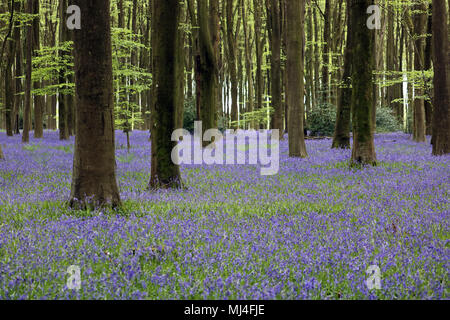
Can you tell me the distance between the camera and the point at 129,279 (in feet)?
10.9

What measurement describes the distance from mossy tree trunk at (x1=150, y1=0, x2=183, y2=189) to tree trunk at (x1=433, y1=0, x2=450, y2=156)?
10.2 meters

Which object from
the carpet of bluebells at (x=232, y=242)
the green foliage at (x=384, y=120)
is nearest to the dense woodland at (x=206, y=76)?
the carpet of bluebells at (x=232, y=242)

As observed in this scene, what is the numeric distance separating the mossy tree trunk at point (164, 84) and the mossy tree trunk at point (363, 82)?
5.97 metres

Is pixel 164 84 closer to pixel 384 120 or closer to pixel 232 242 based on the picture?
pixel 232 242

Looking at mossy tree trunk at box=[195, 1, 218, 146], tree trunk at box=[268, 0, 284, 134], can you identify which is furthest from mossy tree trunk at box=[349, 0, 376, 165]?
tree trunk at box=[268, 0, 284, 134]

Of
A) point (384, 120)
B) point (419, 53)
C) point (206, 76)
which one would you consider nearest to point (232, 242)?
point (206, 76)

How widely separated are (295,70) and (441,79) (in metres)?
5.11

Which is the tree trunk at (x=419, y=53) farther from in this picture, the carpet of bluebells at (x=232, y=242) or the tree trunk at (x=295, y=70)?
the carpet of bluebells at (x=232, y=242)

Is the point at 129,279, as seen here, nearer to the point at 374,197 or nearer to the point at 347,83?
the point at 374,197

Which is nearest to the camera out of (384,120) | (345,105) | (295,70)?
(295,70)

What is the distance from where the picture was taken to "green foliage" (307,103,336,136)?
88.2ft

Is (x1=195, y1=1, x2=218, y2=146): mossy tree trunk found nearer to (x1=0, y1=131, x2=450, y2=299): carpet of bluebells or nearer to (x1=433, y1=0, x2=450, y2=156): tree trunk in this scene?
(x1=0, y1=131, x2=450, y2=299): carpet of bluebells

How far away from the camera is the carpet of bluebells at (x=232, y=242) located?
3.16 metres

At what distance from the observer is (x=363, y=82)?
1134 cm
